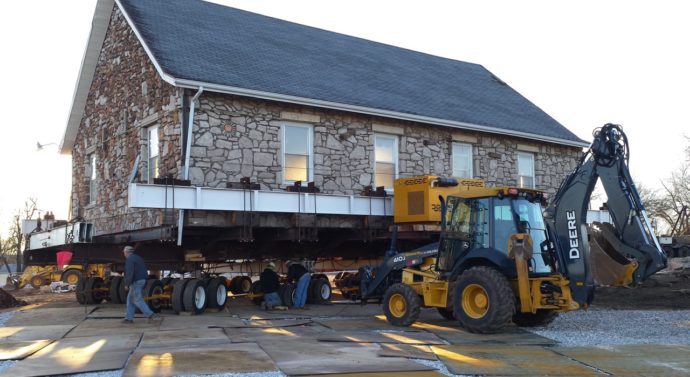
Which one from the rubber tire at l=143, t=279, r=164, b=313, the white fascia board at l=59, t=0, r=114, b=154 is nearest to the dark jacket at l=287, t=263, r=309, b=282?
the rubber tire at l=143, t=279, r=164, b=313

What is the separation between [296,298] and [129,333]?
5.82 meters

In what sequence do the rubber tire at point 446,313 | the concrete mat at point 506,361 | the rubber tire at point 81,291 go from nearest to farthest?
1. the concrete mat at point 506,361
2. the rubber tire at point 446,313
3. the rubber tire at point 81,291

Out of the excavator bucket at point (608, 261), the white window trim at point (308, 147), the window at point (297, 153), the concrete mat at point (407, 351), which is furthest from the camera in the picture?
the window at point (297, 153)

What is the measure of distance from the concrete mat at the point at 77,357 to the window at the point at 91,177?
957cm

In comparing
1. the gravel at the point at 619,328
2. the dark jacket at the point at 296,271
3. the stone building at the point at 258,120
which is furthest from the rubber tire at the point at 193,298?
the gravel at the point at 619,328

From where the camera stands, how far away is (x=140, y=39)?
16.4 metres

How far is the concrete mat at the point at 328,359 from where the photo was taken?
26.5 feet

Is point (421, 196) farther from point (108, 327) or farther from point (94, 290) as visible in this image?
point (94, 290)

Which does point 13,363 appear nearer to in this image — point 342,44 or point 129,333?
point 129,333

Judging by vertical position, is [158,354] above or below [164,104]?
below

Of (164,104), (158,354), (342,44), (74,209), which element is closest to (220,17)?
(342,44)

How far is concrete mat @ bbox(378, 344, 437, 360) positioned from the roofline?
728 cm

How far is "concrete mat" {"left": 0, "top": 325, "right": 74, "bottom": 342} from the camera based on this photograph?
1141 centimetres

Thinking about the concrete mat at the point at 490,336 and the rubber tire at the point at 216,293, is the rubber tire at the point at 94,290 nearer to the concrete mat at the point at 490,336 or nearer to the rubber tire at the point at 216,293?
the rubber tire at the point at 216,293
